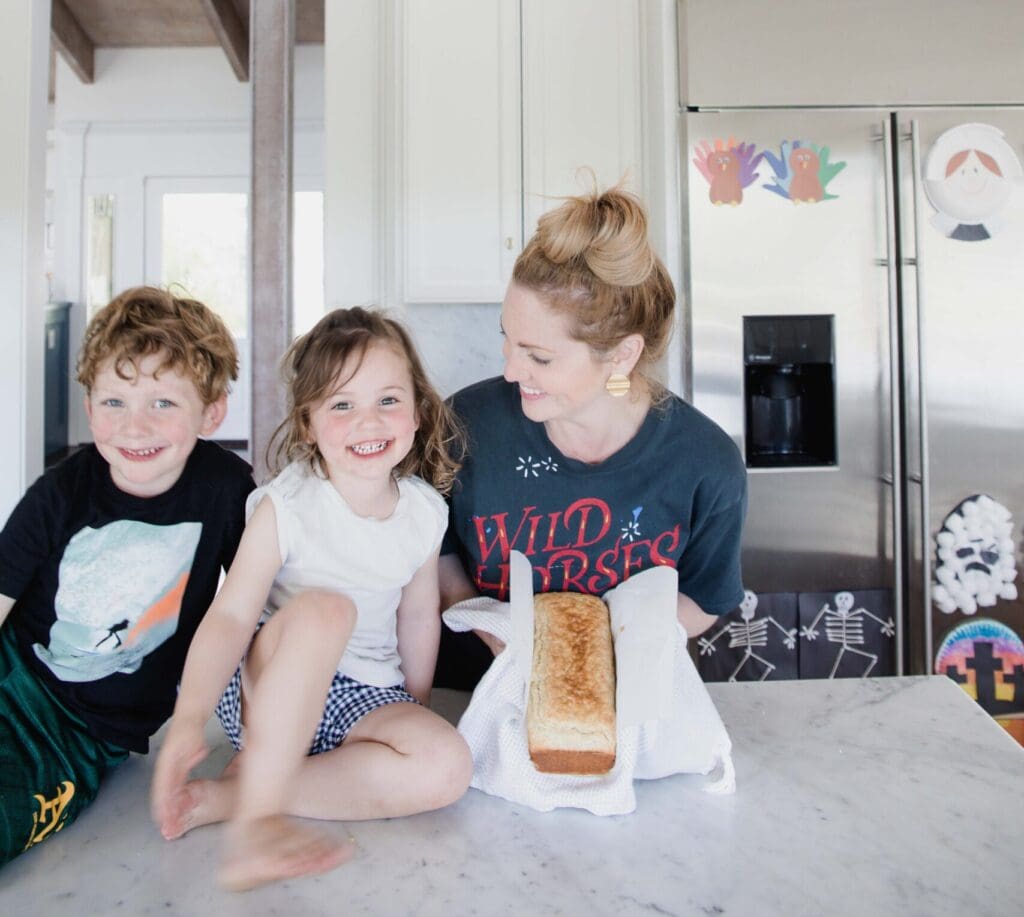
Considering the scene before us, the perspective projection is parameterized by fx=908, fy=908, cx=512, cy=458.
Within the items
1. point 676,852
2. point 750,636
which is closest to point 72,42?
point 750,636

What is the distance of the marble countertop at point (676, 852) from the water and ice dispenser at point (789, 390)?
1.23 meters

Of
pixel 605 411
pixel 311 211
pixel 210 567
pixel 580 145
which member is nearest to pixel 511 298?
pixel 605 411

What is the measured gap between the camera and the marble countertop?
871mm

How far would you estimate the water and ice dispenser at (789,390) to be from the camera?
2.34 m

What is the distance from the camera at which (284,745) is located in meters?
0.97

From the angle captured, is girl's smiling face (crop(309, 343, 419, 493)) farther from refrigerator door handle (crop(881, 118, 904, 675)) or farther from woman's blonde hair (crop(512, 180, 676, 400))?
refrigerator door handle (crop(881, 118, 904, 675))

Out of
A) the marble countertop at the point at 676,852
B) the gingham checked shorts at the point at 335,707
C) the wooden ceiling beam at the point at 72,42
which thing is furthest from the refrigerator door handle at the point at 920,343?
the wooden ceiling beam at the point at 72,42

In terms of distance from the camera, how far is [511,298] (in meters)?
1.36

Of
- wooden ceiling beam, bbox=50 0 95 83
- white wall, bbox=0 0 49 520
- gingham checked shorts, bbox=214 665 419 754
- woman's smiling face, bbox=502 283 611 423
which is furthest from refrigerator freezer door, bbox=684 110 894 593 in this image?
wooden ceiling beam, bbox=50 0 95 83

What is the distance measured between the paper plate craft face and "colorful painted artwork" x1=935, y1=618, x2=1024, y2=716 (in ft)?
3.36

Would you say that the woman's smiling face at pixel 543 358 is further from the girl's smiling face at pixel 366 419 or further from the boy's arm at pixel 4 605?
the boy's arm at pixel 4 605

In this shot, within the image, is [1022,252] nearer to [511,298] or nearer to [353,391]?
[511,298]

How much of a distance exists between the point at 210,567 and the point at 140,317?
0.36 metres

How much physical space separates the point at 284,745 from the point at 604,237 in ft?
2.59
